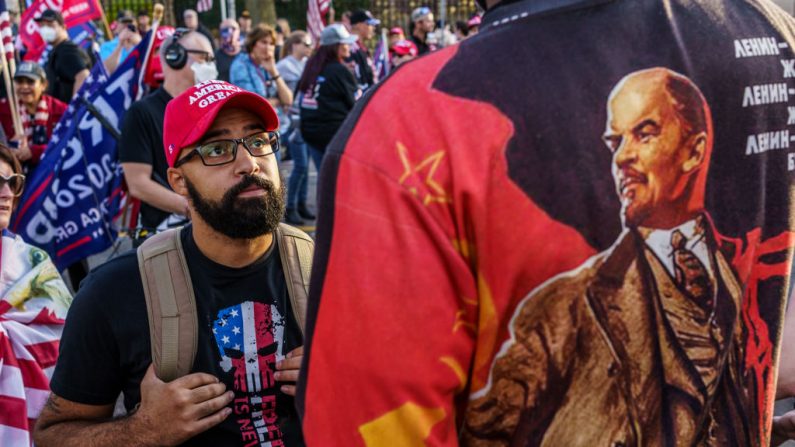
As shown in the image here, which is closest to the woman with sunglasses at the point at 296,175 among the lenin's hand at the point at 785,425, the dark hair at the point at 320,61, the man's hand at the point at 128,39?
the dark hair at the point at 320,61

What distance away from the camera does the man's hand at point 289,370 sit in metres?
2.13

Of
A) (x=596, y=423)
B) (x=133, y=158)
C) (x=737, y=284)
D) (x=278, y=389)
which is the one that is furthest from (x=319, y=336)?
(x=133, y=158)

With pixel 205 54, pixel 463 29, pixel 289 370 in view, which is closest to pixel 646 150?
pixel 289 370

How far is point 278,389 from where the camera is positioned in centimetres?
216

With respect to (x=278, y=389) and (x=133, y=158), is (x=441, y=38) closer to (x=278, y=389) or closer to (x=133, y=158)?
(x=133, y=158)

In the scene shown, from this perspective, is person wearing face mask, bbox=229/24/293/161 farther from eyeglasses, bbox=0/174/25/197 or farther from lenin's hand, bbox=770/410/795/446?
lenin's hand, bbox=770/410/795/446

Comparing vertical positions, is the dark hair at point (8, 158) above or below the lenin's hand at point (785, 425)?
above

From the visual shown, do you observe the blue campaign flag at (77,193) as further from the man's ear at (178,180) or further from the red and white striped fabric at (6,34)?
the man's ear at (178,180)

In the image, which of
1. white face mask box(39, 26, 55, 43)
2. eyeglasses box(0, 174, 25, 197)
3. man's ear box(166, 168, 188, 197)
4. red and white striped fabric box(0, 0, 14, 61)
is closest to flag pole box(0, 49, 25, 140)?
red and white striped fabric box(0, 0, 14, 61)

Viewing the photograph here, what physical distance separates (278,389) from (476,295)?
1.10 metres

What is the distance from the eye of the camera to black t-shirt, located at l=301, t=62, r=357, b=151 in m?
8.47

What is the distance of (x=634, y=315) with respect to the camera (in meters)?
1.25

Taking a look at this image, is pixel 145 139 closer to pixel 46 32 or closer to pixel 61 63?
pixel 61 63

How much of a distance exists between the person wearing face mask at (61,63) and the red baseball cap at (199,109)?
6475mm
